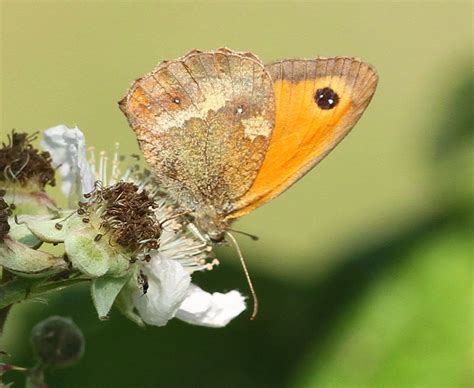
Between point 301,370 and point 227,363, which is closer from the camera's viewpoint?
point 301,370

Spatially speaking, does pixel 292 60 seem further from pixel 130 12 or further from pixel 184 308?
pixel 130 12

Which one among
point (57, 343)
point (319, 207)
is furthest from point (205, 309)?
point (319, 207)

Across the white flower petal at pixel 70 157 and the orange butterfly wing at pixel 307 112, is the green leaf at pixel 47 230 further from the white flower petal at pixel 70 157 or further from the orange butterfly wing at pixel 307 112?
the orange butterfly wing at pixel 307 112

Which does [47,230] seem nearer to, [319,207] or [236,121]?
[236,121]

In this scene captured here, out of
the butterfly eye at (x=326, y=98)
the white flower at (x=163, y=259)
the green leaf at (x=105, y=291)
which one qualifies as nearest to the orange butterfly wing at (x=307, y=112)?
the butterfly eye at (x=326, y=98)

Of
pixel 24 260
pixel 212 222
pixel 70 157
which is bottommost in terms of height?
pixel 24 260

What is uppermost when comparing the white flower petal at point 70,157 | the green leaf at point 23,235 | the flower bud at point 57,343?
the white flower petal at point 70,157

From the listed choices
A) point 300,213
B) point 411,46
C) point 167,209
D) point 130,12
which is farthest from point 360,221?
point 167,209

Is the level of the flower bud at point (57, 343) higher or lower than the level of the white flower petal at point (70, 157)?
lower
